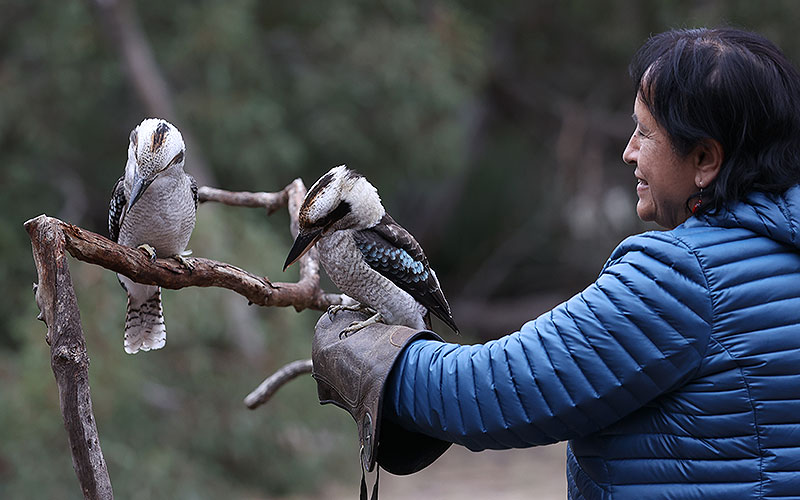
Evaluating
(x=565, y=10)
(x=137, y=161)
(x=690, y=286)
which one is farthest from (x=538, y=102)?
(x=690, y=286)

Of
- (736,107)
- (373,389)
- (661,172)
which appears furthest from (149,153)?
(736,107)

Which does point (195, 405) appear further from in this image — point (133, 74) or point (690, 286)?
point (690, 286)

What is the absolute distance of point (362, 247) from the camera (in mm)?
1826

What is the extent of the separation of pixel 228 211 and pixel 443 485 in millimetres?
2981

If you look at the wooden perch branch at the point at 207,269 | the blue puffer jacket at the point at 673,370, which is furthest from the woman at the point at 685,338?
the wooden perch branch at the point at 207,269

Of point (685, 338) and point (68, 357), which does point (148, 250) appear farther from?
point (685, 338)

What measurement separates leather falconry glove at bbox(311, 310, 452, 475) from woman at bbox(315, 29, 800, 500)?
53 millimetres

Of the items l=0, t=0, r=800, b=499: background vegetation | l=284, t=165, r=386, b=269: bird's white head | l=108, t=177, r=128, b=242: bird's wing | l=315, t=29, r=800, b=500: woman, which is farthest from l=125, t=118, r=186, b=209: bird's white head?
l=0, t=0, r=800, b=499: background vegetation

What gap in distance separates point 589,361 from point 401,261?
2.77 feet

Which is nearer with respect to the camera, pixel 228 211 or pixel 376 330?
pixel 376 330

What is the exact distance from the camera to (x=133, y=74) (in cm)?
514

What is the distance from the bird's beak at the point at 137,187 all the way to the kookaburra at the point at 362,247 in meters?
0.35

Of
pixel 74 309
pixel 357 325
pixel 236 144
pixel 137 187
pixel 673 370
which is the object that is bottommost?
pixel 673 370

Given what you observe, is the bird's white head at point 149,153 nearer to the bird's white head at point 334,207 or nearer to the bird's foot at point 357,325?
the bird's white head at point 334,207
